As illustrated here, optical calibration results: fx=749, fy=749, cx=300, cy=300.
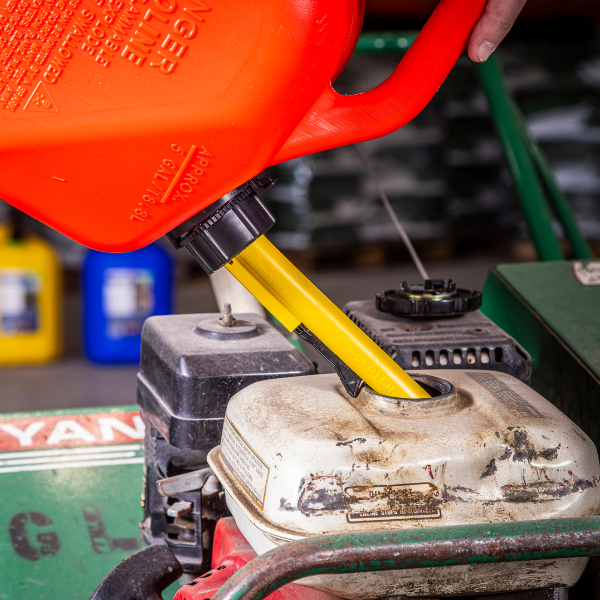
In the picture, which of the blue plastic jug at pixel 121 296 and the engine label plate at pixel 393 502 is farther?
the blue plastic jug at pixel 121 296

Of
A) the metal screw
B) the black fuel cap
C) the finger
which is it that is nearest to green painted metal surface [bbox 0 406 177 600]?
the metal screw

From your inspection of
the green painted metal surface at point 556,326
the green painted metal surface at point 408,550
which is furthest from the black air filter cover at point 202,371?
the green painted metal surface at point 556,326

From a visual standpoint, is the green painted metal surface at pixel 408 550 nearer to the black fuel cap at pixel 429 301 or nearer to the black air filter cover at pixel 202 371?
the black air filter cover at pixel 202 371

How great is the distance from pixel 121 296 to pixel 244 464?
9.81 feet

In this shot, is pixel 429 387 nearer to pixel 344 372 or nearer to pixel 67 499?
pixel 344 372

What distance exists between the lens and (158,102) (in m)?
0.75

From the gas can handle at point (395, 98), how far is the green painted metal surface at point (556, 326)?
0.60 meters

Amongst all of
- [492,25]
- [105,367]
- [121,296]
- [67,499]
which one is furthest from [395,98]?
[105,367]

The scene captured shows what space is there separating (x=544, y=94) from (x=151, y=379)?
15.1 feet

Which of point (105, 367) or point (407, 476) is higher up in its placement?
point (407, 476)

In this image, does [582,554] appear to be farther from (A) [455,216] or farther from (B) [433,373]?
(A) [455,216]

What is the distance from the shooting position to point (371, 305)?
137 cm

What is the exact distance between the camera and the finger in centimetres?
85

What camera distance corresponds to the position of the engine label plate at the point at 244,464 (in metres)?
0.81
